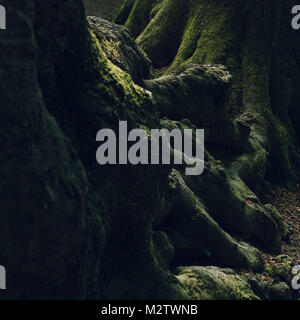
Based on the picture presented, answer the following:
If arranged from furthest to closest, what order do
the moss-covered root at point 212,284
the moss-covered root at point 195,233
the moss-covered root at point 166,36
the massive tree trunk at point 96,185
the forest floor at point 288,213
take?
the moss-covered root at point 166,36 < the forest floor at point 288,213 < the moss-covered root at point 195,233 < the moss-covered root at point 212,284 < the massive tree trunk at point 96,185

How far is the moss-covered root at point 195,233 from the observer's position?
6613mm

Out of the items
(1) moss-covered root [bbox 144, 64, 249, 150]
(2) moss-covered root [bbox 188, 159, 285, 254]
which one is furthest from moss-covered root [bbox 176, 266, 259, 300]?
(1) moss-covered root [bbox 144, 64, 249, 150]

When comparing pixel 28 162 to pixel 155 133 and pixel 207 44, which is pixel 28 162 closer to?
pixel 155 133

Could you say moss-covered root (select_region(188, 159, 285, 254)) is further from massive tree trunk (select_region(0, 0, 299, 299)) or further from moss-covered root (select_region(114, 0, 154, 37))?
moss-covered root (select_region(114, 0, 154, 37))

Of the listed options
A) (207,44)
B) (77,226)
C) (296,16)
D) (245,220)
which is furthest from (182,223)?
(296,16)

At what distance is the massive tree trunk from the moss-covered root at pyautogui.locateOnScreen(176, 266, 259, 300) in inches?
1.4

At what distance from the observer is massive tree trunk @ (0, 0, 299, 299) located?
3.56 metres

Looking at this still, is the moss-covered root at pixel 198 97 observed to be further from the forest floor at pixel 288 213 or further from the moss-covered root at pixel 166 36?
the moss-covered root at pixel 166 36

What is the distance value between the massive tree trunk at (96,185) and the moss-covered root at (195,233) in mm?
17

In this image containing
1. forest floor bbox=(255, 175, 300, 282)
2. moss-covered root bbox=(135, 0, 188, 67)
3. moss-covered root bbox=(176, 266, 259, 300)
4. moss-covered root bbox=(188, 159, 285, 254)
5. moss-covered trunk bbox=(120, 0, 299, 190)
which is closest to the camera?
moss-covered root bbox=(176, 266, 259, 300)

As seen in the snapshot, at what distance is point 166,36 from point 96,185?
9.20 meters

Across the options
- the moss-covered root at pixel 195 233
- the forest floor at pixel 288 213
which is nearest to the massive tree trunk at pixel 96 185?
the moss-covered root at pixel 195 233

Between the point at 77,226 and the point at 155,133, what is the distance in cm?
179


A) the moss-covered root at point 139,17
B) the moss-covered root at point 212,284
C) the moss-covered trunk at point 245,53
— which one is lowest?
the moss-covered root at point 212,284
